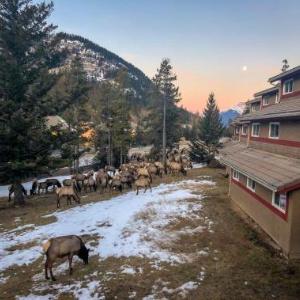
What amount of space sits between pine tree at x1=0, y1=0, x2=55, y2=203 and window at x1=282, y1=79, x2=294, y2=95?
725 inches

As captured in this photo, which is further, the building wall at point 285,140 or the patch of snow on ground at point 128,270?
the building wall at point 285,140

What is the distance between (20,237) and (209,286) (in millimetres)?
10764

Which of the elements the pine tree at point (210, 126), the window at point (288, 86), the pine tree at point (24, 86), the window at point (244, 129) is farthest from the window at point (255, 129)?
the pine tree at point (210, 126)

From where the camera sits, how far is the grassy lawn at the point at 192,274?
10.3 m

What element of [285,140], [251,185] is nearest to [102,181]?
[251,185]

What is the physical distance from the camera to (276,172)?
1416 cm

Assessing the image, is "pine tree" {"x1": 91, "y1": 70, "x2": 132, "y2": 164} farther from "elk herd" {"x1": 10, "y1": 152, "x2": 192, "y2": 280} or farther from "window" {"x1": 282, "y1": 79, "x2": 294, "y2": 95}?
"window" {"x1": 282, "y1": 79, "x2": 294, "y2": 95}

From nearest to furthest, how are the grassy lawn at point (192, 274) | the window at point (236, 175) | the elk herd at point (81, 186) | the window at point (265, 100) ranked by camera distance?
the grassy lawn at point (192, 274)
the elk herd at point (81, 186)
the window at point (236, 175)
the window at point (265, 100)

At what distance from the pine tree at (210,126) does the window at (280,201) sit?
37.5 meters

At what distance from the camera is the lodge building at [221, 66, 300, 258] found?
496 inches

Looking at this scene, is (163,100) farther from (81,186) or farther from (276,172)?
(276,172)

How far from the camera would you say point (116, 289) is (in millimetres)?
10445

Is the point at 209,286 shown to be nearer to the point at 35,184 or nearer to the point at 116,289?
the point at 116,289

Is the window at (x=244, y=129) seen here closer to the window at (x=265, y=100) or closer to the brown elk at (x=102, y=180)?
the window at (x=265, y=100)
